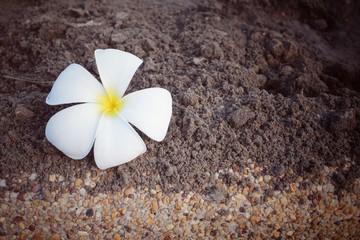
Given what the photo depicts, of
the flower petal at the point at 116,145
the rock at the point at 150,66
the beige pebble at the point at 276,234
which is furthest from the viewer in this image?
the rock at the point at 150,66

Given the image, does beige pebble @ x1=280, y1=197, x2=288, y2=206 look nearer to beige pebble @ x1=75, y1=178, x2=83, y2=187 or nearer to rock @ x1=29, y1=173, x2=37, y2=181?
beige pebble @ x1=75, y1=178, x2=83, y2=187

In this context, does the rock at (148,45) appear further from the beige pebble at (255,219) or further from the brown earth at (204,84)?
the beige pebble at (255,219)

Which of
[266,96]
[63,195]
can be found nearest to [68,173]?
[63,195]

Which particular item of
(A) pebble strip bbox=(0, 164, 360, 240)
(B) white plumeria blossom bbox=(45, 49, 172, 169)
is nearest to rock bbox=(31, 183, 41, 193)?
(A) pebble strip bbox=(0, 164, 360, 240)

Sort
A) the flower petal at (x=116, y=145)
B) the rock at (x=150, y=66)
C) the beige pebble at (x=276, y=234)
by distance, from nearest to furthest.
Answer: the flower petal at (x=116, y=145) → the beige pebble at (x=276, y=234) → the rock at (x=150, y=66)

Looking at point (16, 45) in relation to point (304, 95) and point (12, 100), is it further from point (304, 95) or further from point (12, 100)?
point (304, 95)

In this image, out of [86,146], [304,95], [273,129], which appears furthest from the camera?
[304,95]

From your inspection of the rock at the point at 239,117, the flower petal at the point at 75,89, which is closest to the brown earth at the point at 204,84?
the rock at the point at 239,117
